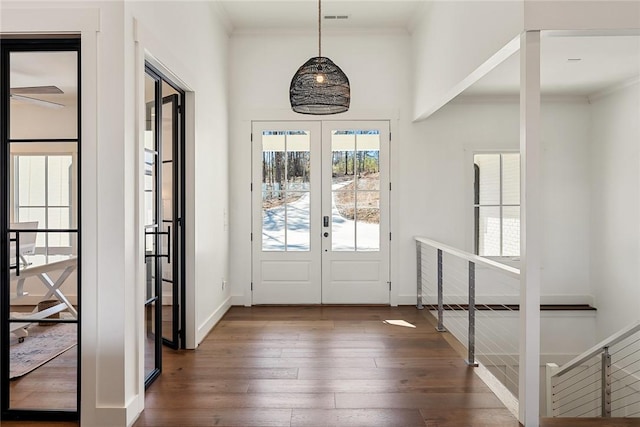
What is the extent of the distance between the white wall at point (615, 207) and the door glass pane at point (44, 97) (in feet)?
17.8

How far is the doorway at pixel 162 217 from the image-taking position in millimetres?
3297

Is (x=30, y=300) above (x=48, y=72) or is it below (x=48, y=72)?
below

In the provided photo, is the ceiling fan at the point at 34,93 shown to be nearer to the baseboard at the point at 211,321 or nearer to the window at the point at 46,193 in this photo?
the window at the point at 46,193

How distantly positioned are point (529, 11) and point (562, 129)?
3.72 meters

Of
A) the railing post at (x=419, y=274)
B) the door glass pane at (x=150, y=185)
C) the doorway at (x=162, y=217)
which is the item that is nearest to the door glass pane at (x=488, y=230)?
the railing post at (x=419, y=274)

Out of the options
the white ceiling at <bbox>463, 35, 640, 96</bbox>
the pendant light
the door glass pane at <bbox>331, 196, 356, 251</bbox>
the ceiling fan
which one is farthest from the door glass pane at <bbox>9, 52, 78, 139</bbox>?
the door glass pane at <bbox>331, 196, 356, 251</bbox>

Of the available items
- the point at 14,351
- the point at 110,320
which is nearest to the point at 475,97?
the point at 110,320

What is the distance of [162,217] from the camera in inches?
142

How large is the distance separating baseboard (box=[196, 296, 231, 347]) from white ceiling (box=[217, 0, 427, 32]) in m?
3.26

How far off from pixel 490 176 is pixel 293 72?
279 cm

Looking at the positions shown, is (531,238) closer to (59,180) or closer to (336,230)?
(59,180)

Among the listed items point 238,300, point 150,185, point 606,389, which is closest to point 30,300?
point 150,185

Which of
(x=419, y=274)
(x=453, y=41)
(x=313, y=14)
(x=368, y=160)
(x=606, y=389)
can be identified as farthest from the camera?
(x=368, y=160)

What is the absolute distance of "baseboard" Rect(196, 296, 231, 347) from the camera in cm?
423
